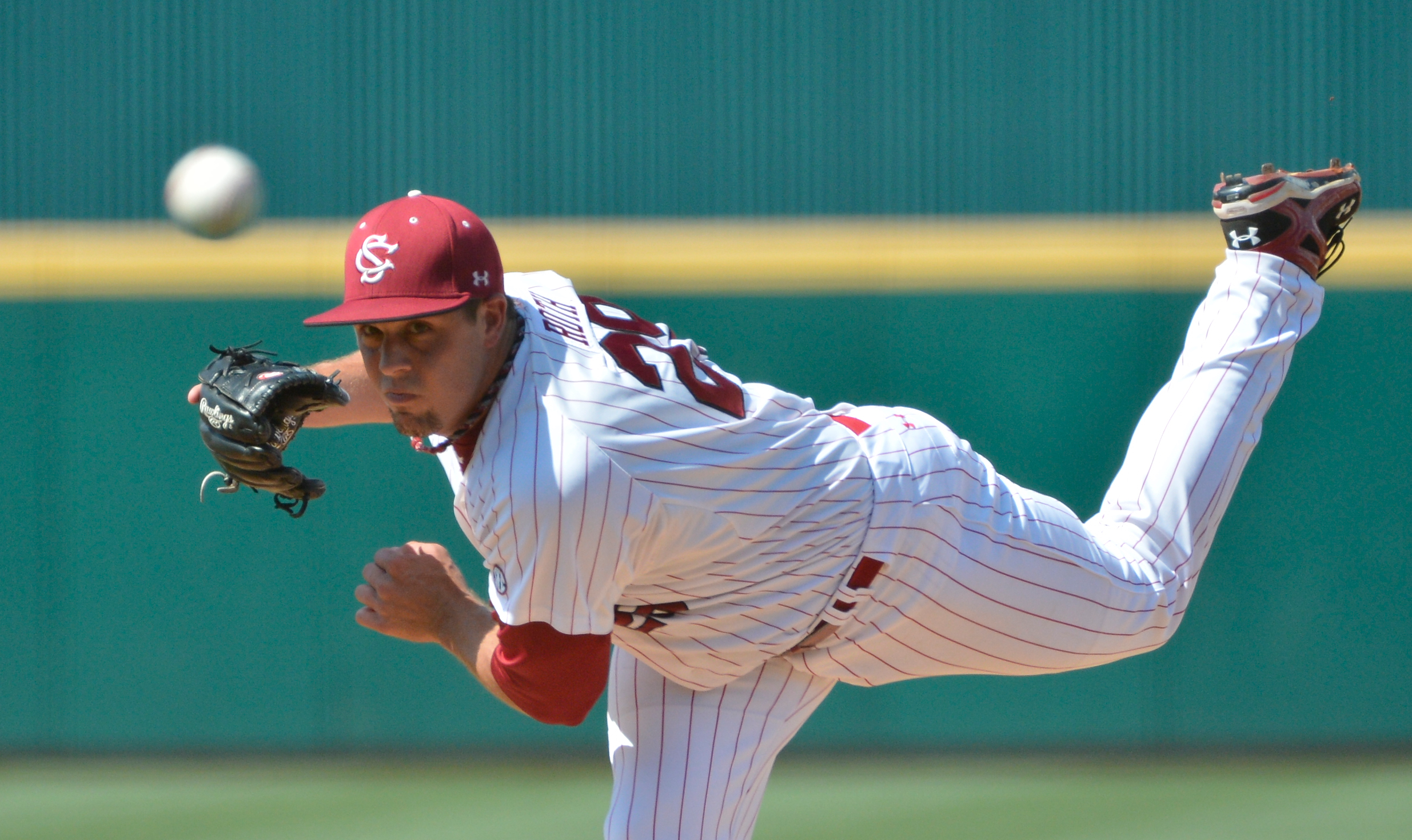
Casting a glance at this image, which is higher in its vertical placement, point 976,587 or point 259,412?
point 259,412

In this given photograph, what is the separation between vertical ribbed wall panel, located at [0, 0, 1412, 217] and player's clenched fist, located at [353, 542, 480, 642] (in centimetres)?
238

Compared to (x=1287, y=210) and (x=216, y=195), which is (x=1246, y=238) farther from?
(x=216, y=195)

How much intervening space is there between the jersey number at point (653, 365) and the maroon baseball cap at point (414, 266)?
228 millimetres

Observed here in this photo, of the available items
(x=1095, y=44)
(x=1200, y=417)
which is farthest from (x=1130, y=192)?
(x=1200, y=417)

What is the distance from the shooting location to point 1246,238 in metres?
2.71

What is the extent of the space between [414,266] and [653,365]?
0.39 metres

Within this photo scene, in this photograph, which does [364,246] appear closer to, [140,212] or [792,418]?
[792,418]

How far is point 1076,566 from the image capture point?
242 cm

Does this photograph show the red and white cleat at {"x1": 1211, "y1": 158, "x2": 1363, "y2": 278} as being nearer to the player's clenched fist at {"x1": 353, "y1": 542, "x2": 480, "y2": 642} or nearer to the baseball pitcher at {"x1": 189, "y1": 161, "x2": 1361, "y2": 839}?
the baseball pitcher at {"x1": 189, "y1": 161, "x2": 1361, "y2": 839}

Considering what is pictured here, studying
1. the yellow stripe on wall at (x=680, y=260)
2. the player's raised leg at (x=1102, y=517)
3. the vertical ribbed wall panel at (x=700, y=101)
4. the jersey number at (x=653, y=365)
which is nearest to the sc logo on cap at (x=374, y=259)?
the jersey number at (x=653, y=365)

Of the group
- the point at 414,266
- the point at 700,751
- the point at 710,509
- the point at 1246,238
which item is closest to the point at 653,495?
the point at 710,509

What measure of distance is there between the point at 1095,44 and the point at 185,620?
11.2 feet

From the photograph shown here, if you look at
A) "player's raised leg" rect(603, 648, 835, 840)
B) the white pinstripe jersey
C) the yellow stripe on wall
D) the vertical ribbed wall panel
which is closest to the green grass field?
"player's raised leg" rect(603, 648, 835, 840)

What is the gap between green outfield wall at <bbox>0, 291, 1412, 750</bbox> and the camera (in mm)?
4301
